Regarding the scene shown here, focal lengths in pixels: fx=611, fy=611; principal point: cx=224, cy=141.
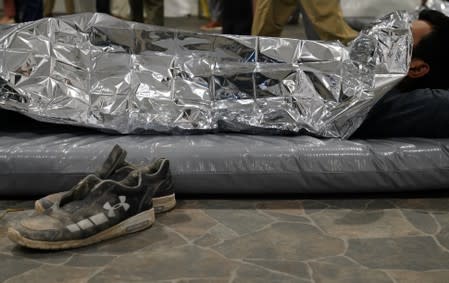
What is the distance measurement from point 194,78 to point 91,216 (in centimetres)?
60

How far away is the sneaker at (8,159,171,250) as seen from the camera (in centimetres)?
146

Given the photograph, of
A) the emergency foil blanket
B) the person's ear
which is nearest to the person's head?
the person's ear

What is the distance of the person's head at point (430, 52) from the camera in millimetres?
1873

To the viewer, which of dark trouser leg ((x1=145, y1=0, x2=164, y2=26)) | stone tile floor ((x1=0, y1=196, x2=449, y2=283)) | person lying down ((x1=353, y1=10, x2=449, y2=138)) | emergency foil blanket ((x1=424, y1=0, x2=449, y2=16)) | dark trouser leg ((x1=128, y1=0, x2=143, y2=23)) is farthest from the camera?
dark trouser leg ((x1=145, y1=0, x2=164, y2=26))

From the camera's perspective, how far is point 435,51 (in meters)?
1.88

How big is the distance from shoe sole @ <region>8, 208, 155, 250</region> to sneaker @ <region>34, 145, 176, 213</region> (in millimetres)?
70

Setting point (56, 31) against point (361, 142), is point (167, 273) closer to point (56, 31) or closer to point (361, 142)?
point (361, 142)

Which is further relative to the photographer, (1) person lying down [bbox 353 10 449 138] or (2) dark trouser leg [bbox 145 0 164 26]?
(2) dark trouser leg [bbox 145 0 164 26]

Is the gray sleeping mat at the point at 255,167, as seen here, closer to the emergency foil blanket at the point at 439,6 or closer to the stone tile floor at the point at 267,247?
the stone tile floor at the point at 267,247

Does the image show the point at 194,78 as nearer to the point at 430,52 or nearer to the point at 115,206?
the point at 115,206

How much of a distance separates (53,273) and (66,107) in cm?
63

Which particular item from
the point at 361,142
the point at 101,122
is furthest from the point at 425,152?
the point at 101,122

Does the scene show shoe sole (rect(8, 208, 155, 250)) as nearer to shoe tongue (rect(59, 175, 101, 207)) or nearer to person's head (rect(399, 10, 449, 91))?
shoe tongue (rect(59, 175, 101, 207))

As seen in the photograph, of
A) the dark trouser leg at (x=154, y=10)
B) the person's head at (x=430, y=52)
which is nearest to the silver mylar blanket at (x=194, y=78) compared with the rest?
the person's head at (x=430, y=52)
